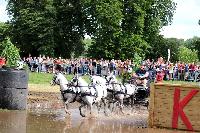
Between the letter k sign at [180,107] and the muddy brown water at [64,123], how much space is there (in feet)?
1.58

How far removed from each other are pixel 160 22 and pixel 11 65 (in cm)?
5867

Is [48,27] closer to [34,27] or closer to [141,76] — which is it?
[34,27]

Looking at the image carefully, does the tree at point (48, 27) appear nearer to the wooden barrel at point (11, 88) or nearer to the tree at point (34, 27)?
the tree at point (34, 27)

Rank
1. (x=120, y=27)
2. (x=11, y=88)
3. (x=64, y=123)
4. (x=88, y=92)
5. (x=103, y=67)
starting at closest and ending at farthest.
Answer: (x=64, y=123)
(x=11, y=88)
(x=88, y=92)
(x=103, y=67)
(x=120, y=27)

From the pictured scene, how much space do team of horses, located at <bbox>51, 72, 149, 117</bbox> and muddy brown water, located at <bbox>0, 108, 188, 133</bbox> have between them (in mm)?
607

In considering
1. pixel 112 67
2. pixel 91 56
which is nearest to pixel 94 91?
pixel 112 67

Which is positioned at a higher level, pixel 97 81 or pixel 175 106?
pixel 97 81

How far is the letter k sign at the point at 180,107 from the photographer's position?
17.4m

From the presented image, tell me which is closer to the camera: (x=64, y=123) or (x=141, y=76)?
(x=64, y=123)

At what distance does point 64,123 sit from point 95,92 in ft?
10.6

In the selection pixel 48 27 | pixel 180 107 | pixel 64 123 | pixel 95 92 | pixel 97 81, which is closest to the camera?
pixel 180 107

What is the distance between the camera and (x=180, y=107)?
17516 millimetres

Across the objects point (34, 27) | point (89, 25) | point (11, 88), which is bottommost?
point (11, 88)

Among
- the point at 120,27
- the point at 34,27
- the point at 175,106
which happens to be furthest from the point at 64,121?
the point at 34,27
